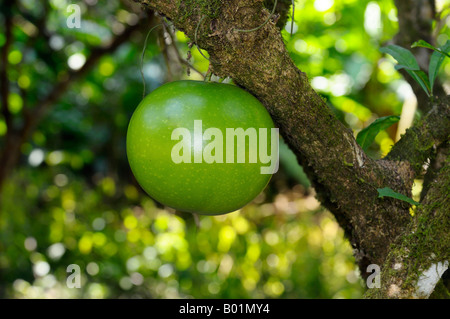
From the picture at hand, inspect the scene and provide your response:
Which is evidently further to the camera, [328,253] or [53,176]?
[53,176]

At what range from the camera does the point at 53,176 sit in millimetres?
3504

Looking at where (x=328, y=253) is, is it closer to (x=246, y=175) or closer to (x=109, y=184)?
(x=109, y=184)

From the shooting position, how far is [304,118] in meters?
0.86

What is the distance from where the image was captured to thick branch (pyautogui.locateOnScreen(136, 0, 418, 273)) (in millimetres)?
770

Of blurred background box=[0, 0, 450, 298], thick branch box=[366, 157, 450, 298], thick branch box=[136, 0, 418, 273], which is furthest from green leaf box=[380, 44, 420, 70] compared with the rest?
blurred background box=[0, 0, 450, 298]

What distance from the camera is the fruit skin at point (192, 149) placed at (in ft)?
2.69

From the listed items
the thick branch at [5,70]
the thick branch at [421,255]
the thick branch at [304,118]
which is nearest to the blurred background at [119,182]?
the thick branch at [5,70]

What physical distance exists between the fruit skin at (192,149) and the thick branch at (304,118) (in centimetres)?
5

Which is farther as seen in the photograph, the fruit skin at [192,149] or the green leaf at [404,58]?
the green leaf at [404,58]

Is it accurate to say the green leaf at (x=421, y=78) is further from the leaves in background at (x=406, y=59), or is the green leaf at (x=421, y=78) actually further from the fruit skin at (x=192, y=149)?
the fruit skin at (x=192, y=149)

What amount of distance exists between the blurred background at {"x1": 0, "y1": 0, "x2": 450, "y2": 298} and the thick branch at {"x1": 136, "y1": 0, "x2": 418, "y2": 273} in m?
1.16

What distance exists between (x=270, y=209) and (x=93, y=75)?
1.58m
